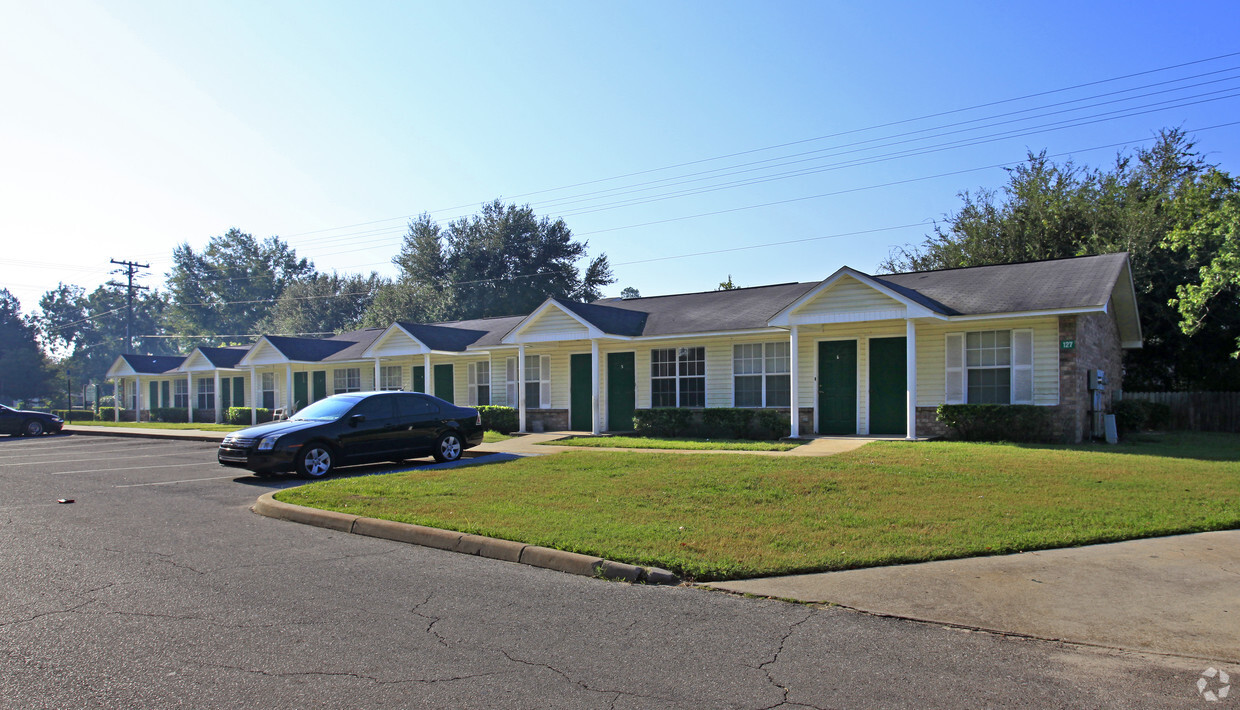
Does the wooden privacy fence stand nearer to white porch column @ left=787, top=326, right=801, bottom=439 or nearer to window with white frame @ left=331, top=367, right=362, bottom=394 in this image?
white porch column @ left=787, top=326, right=801, bottom=439

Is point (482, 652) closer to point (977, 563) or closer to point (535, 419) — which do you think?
point (977, 563)

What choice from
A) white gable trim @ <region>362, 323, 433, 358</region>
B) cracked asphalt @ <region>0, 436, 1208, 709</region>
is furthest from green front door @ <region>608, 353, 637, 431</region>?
cracked asphalt @ <region>0, 436, 1208, 709</region>

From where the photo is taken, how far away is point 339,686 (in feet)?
14.0

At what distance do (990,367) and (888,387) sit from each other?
87.3 inches

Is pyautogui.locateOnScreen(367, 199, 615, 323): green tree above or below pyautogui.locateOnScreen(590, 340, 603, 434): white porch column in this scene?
above

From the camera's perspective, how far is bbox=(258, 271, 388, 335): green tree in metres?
72.1

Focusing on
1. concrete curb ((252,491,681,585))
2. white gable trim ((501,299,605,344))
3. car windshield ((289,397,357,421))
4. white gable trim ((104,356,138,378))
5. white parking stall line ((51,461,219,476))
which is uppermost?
white gable trim ((501,299,605,344))

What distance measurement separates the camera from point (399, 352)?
89.0 feet

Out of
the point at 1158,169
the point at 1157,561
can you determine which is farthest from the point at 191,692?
the point at 1158,169

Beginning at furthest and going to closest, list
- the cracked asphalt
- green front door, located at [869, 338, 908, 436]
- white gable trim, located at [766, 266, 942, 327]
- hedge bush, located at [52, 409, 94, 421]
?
hedge bush, located at [52, 409, 94, 421]
green front door, located at [869, 338, 908, 436]
white gable trim, located at [766, 266, 942, 327]
the cracked asphalt

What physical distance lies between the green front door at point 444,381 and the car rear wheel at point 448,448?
497 inches

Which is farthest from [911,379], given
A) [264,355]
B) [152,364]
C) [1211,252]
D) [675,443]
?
[152,364]

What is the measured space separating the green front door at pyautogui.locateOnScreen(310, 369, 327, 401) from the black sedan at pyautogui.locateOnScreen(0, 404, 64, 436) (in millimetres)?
8933

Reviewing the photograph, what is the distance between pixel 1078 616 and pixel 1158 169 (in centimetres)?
3339
